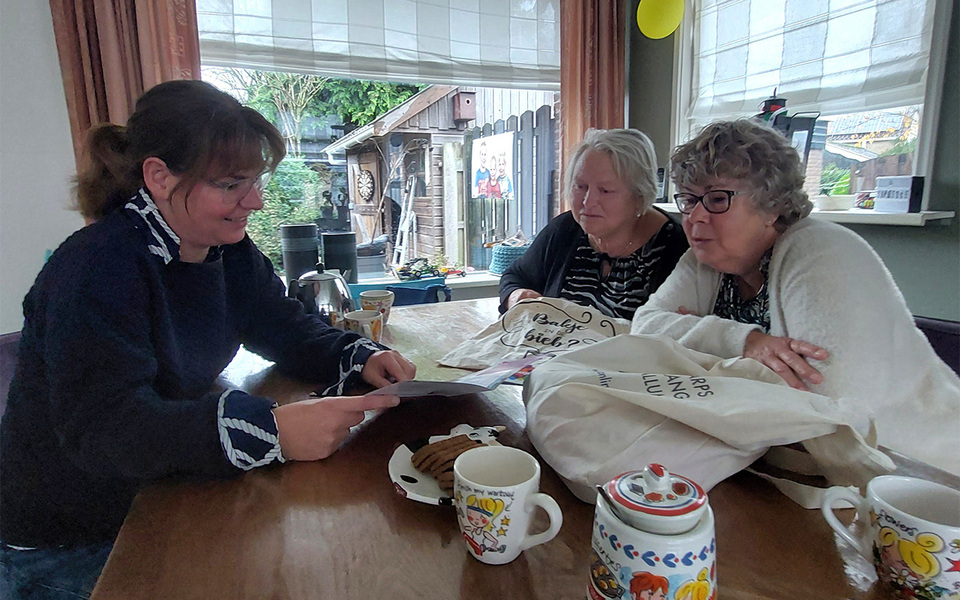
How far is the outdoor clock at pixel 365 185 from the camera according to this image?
141 inches

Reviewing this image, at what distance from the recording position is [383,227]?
12.0ft

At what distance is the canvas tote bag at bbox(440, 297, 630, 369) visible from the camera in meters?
1.24

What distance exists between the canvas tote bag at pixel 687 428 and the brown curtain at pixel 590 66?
2.80 meters

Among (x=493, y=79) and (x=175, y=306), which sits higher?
(x=493, y=79)

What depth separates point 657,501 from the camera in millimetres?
443

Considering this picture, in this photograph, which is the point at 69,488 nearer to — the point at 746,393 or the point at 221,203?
the point at 221,203

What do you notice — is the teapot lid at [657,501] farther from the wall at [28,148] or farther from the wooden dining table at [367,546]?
the wall at [28,148]

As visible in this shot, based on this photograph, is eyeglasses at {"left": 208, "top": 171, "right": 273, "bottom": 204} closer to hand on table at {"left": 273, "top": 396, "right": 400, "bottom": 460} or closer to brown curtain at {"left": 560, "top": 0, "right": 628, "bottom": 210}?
hand on table at {"left": 273, "top": 396, "right": 400, "bottom": 460}

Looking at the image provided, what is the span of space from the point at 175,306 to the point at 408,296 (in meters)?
1.67

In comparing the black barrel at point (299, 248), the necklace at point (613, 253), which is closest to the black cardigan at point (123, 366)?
the necklace at point (613, 253)

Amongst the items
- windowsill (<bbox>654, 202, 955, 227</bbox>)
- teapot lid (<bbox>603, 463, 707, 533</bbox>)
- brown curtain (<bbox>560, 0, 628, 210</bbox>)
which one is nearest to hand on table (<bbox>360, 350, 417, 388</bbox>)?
teapot lid (<bbox>603, 463, 707, 533</bbox>)

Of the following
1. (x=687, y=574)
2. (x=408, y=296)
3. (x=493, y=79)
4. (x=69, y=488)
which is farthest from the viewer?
(x=493, y=79)

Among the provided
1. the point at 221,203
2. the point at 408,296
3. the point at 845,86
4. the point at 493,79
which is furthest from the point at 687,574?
the point at 493,79

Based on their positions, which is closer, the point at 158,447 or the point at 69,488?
the point at 158,447
